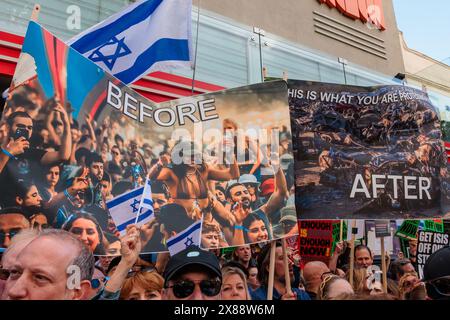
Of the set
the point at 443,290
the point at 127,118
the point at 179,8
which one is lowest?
the point at 443,290

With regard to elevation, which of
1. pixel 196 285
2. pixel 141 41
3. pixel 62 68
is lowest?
pixel 196 285

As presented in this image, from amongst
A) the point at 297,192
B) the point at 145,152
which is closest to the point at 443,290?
the point at 297,192

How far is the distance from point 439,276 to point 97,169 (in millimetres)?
3528

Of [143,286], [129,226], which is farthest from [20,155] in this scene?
[143,286]

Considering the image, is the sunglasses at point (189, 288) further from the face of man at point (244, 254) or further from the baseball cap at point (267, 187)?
the face of man at point (244, 254)

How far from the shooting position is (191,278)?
3385 mm

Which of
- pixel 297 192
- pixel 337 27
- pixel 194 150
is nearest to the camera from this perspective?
pixel 194 150

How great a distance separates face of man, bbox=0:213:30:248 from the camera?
8.54 ft

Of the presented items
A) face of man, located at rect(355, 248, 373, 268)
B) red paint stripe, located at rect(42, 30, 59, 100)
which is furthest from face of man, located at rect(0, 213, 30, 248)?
face of man, located at rect(355, 248, 373, 268)

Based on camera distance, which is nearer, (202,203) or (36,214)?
(36,214)

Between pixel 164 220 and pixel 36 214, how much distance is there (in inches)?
41.8

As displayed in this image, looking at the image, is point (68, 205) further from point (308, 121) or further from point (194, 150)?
point (308, 121)

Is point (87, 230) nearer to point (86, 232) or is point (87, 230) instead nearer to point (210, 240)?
point (86, 232)

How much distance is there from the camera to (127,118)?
11.6ft
